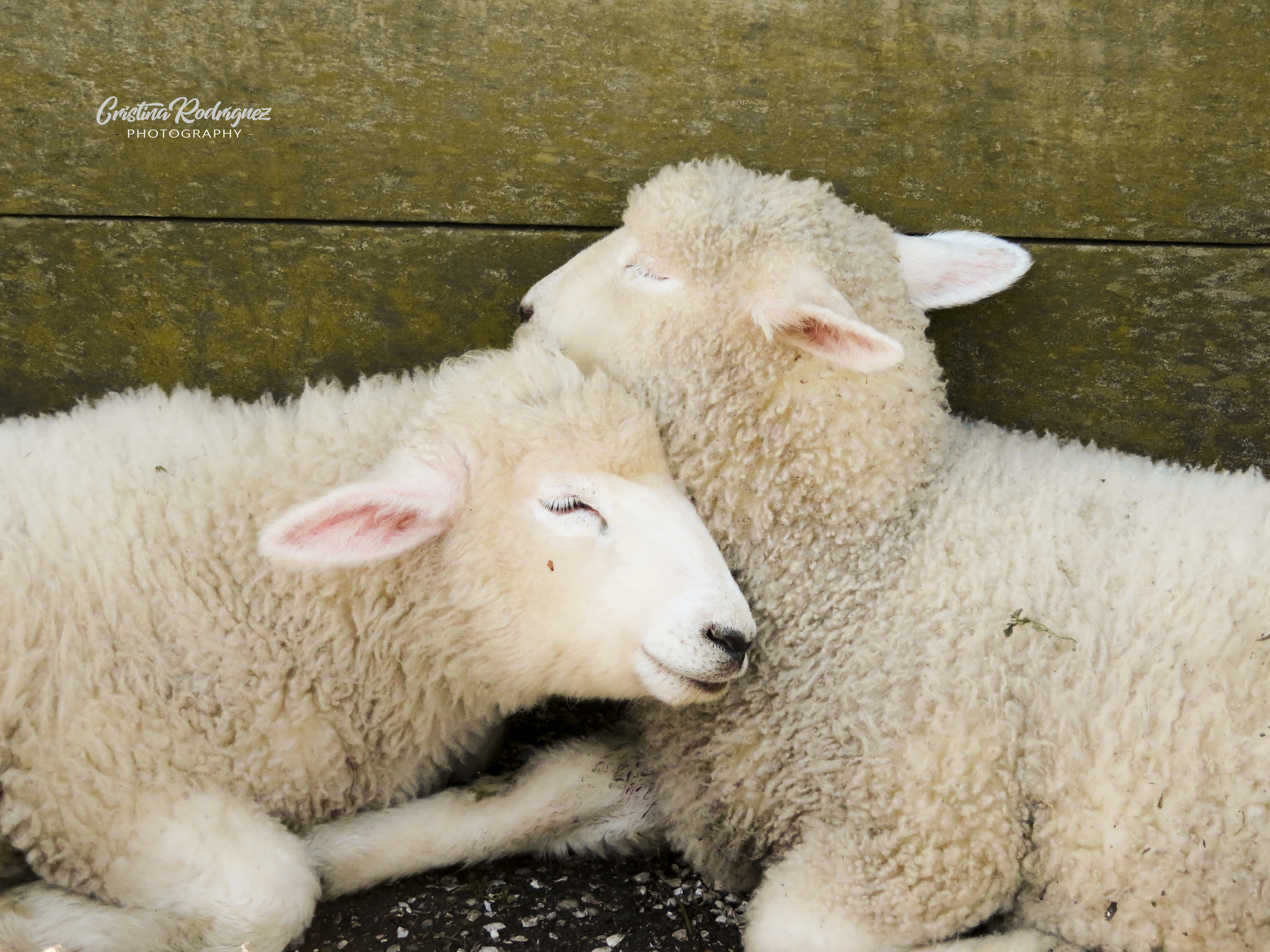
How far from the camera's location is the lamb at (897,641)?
215 cm

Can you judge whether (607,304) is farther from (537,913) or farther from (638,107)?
(537,913)

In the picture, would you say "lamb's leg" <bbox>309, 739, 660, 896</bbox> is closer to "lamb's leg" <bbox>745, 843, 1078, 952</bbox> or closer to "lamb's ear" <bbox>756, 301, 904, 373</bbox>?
"lamb's leg" <bbox>745, 843, 1078, 952</bbox>

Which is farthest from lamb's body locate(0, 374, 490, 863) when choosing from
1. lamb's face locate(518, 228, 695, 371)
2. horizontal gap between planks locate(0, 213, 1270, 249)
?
horizontal gap between planks locate(0, 213, 1270, 249)

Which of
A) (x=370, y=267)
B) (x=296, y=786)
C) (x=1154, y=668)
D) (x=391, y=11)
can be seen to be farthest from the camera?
(x=370, y=267)

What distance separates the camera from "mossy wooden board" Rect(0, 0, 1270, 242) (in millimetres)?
2885

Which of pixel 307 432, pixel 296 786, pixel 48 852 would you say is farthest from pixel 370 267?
pixel 48 852

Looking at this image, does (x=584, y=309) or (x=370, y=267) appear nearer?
(x=584, y=309)

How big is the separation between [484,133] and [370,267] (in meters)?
0.45

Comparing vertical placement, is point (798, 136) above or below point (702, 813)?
above

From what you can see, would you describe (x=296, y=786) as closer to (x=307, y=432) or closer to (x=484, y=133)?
(x=307, y=432)

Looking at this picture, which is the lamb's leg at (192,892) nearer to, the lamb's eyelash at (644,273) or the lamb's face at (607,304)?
the lamb's face at (607,304)

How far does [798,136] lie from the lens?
296 centimetres

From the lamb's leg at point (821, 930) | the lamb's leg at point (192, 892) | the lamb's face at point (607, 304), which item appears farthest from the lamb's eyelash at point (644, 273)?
the lamb's leg at point (192, 892)

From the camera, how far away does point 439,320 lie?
312 centimetres
